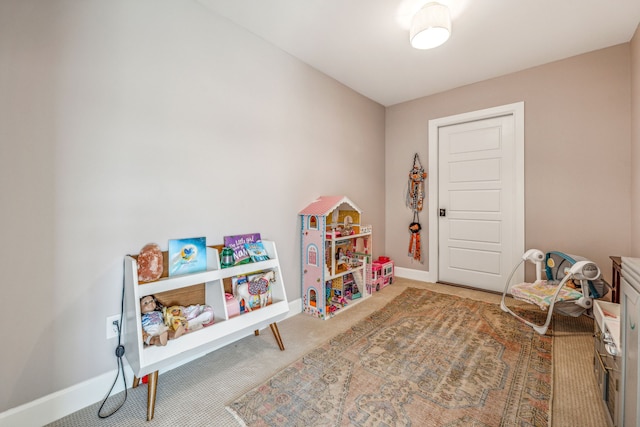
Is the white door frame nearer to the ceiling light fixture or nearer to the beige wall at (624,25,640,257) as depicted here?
the beige wall at (624,25,640,257)

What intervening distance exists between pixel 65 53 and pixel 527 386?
2995 millimetres

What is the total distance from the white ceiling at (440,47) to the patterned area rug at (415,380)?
238 centimetres

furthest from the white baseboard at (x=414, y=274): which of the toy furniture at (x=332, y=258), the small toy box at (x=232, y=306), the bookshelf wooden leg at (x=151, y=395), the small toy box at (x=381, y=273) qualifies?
the bookshelf wooden leg at (x=151, y=395)

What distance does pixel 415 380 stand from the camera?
156cm

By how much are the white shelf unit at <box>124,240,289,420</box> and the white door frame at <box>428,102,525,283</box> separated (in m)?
2.32

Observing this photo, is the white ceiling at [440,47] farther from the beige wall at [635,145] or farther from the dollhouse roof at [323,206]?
the dollhouse roof at [323,206]

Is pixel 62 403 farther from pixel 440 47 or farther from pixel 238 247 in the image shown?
pixel 440 47

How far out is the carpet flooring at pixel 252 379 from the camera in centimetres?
130

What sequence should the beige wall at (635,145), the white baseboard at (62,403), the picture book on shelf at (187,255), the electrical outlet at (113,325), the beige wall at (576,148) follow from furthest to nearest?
the beige wall at (576,148), the beige wall at (635,145), the picture book on shelf at (187,255), the electrical outlet at (113,325), the white baseboard at (62,403)

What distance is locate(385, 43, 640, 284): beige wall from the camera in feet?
7.98

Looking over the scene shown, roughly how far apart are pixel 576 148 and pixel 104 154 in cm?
383

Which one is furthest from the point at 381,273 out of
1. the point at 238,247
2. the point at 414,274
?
the point at 238,247

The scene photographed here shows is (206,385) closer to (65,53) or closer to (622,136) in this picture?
(65,53)

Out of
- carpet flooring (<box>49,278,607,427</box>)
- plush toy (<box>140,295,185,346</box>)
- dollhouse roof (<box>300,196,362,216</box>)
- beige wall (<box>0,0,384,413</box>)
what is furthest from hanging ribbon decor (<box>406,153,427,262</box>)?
plush toy (<box>140,295,185,346</box>)
